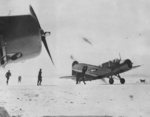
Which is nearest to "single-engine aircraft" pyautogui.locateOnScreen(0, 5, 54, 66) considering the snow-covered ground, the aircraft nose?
the snow-covered ground

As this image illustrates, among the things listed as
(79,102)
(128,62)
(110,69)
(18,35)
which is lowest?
(79,102)

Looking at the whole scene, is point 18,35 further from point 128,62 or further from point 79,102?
point 128,62

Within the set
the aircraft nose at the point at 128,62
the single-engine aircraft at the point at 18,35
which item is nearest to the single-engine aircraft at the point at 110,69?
the aircraft nose at the point at 128,62

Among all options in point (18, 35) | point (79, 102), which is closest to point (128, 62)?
point (79, 102)

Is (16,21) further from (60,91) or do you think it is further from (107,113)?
(60,91)

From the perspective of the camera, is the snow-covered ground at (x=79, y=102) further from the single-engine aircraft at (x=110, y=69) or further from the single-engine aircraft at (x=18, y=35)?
the single-engine aircraft at (x=110, y=69)

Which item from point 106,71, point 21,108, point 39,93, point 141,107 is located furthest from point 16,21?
point 106,71

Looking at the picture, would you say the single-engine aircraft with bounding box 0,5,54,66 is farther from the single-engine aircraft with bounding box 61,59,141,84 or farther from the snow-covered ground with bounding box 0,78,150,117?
the single-engine aircraft with bounding box 61,59,141,84
